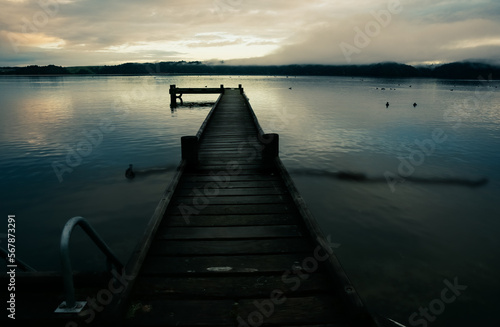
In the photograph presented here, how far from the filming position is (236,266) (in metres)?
3.68

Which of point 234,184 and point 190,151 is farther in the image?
point 190,151

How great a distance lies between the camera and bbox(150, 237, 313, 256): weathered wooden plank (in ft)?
13.1

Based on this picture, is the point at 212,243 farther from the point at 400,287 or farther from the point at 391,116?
the point at 391,116

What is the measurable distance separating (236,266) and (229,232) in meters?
0.86

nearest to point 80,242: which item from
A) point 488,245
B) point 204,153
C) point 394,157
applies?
point 204,153

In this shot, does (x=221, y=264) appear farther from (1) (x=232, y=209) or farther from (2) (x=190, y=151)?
(2) (x=190, y=151)

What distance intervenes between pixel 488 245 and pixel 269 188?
21.4 ft

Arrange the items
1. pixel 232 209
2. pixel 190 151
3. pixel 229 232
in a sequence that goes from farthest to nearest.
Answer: pixel 190 151 → pixel 232 209 → pixel 229 232

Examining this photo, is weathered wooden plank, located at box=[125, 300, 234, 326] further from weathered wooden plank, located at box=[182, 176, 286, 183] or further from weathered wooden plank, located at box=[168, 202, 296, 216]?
weathered wooden plank, located at box=[182, 176, 286, 183]

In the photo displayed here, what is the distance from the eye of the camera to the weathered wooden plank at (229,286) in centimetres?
321

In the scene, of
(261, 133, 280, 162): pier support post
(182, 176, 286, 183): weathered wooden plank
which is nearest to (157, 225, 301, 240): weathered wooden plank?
(182, 176, 286, 183): weathered wooden plank

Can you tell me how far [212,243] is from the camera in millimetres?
4219

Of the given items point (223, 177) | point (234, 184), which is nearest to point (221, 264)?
point (234, 184)

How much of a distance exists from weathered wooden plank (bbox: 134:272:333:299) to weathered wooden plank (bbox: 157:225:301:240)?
0.89 metres
